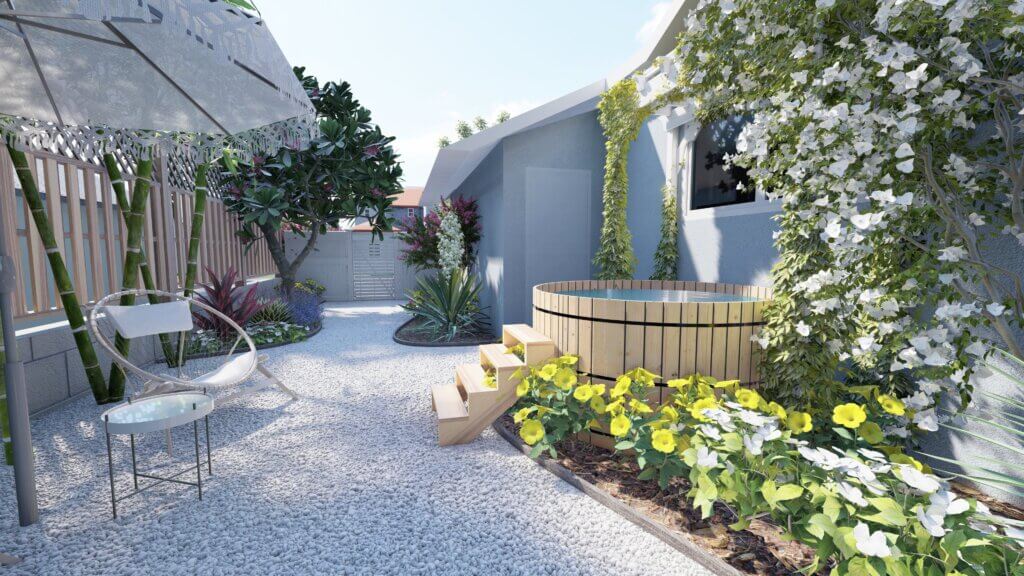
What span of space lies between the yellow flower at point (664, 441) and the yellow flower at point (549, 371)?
78 cm

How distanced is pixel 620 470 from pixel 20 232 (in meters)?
5.08

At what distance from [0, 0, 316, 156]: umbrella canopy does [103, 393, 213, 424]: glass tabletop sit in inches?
62.6

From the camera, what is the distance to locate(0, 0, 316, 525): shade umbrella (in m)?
1.81

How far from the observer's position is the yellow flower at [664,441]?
1.93m

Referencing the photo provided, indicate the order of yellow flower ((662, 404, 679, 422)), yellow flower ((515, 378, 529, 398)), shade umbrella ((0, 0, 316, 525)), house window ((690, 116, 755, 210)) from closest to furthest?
shade umbrella ((0, 0, 316, 525)) → yellow flower ((662, 404, 679, 422)) → yellow flower ((515, 378, 529, 398)) → house window ((690, 116, 755, 210))

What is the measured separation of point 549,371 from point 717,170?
296 centimetres

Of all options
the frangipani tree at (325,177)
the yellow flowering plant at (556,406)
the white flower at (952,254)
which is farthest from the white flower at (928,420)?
the frangipani tree at (325,177)

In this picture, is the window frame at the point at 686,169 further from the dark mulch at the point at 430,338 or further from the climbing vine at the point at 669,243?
the dark mulch at the point at 430,338

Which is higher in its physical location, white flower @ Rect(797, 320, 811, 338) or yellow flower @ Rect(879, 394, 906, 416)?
white flower @ Rect(797, 320, 811, 338)

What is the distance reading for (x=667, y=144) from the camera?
5.02m

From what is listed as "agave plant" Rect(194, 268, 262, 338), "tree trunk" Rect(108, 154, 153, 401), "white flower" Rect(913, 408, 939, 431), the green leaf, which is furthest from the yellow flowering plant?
"agave plant" Rect(194, 268, 262, 338)

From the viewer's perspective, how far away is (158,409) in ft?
7.63

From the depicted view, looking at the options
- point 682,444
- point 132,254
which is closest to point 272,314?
point 132,254

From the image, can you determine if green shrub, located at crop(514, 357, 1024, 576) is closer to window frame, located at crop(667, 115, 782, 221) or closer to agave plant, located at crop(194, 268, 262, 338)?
window frame, located at crop(667, 115, 782, 221)
